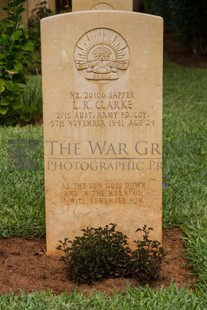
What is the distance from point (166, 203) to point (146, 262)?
50.0 inches

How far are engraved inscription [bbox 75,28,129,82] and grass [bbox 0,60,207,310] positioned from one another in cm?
117

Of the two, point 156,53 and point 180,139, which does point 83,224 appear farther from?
point 180,139

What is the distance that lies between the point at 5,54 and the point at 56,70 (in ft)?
13.8

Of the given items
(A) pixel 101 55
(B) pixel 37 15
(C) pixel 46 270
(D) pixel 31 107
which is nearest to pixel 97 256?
(C) pixel 46 270

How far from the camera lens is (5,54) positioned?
8312 mm

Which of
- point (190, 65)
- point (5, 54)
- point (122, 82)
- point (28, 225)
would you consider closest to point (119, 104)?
point (122, 82)

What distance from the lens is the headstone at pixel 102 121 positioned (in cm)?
422

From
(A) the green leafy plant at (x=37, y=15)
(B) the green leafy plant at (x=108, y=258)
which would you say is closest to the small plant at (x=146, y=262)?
(B) the green leafy plant at (x=108, y=258)

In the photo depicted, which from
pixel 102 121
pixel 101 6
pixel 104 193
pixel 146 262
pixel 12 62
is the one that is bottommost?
pixel 146 262

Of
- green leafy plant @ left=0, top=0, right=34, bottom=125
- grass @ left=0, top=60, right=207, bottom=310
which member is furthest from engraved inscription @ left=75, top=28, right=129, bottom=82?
green leafy plant @ left=0, top=0, right=34, bottom=125

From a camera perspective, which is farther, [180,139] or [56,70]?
[180,139]

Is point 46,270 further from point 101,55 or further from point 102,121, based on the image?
point 101,55

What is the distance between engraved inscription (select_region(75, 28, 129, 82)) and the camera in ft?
13.9

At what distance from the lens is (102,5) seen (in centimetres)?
852
